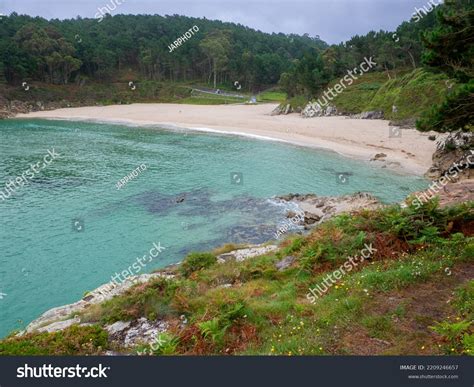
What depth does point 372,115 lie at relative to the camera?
68125 millimetres

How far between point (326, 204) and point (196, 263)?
15677 mm

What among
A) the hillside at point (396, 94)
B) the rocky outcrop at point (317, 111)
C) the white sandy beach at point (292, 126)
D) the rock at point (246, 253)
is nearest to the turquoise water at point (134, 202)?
the white sandy beach at point (292, 126)

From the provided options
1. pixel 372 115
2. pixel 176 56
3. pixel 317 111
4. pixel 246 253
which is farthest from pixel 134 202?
pixel 176 56

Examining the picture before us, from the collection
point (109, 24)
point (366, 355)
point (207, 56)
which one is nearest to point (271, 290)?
point (366, 355)

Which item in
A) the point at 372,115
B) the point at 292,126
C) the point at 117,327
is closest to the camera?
the point at 117,327

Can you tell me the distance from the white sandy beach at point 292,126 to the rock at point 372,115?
2.82m

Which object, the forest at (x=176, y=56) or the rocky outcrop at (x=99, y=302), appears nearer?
the rocky outcrop at (x=99, y=302)

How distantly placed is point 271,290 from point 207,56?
143 meters

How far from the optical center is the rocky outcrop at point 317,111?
77.4 metres

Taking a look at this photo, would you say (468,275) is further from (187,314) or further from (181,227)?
(181,227)

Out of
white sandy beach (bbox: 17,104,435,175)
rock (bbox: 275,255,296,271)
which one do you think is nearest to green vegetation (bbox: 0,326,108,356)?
rock (bbox: 275,255,296,271)

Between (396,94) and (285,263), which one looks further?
(396,94)

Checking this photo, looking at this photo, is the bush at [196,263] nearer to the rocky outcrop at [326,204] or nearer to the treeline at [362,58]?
the rocky outcrop at [326,204]

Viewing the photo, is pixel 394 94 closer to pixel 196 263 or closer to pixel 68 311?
pixel 196 263
